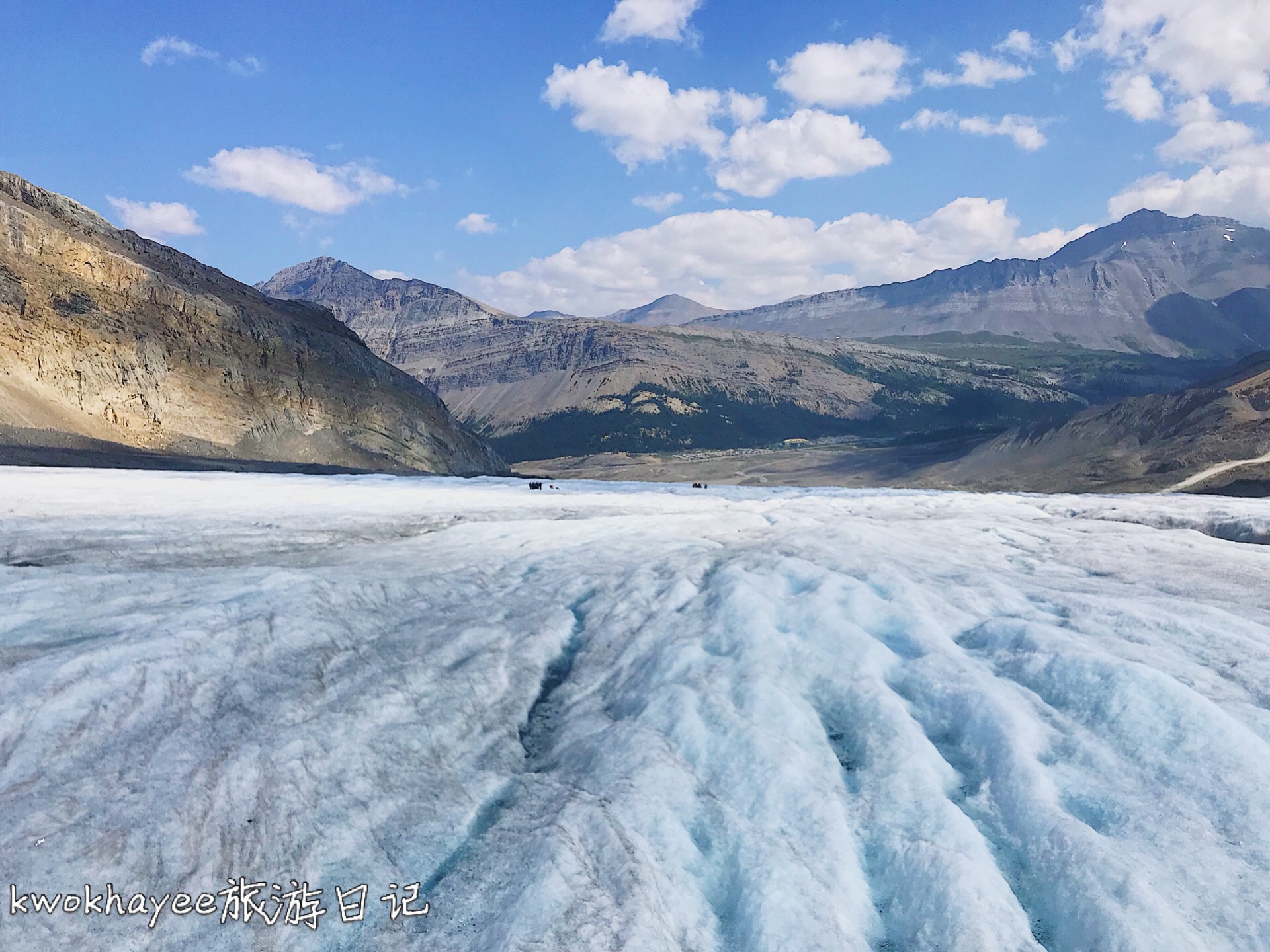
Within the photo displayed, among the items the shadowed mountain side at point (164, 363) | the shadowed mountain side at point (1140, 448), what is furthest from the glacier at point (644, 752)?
the shadowed mountain side at point (1140, 448)

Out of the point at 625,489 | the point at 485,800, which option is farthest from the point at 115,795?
the point at 625,489

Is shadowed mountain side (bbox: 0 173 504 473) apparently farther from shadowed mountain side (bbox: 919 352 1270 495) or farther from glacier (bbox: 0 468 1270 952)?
shadowed mountain side (bbox: 919 352 1270 495)

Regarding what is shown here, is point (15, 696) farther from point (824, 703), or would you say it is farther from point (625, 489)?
point (625, 489)

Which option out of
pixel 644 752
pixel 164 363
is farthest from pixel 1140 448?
pixel 164 363

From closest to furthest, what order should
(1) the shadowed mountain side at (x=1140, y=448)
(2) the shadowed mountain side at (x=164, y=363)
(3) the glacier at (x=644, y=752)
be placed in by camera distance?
(3) the glacier at (x=644, y=752) → (2) the shadowed mountain side at (x=164, y=363) → (1) the shadowed mountain side at (x=1140, y=448)

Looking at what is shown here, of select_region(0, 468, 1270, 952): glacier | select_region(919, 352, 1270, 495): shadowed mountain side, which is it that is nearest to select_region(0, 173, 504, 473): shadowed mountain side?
select_region(0, 468, 1270, 952): glacier

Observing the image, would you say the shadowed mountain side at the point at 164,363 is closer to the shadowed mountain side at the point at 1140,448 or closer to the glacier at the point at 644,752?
the glacier at the point at 644,752
